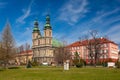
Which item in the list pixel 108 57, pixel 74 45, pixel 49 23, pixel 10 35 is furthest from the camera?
pixel 49 23

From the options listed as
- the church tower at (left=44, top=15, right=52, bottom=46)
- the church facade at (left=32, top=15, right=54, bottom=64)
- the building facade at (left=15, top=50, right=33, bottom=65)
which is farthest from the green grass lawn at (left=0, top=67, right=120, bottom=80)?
the church tower at (left=44, top=15, right=52, bottom=46)

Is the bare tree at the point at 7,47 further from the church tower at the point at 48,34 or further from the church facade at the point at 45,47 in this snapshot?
the church tower at the point at 48,34

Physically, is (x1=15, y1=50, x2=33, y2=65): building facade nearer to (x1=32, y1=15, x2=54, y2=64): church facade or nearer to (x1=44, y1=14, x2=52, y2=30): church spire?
(x1=32, y1=15, x2=54, y2=64): church facade

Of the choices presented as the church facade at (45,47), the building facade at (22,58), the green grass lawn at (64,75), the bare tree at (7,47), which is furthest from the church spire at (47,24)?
Answer: the green grass lawn at (64,75)

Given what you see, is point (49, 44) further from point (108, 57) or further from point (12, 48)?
point (12, 48)

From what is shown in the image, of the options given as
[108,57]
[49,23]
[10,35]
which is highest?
[49,23]

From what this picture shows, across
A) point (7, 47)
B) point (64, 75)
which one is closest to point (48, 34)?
point (7, 47)

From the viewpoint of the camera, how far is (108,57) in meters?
124

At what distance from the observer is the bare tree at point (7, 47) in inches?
2462

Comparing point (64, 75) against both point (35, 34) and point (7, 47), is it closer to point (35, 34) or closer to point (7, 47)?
point (7, 47)

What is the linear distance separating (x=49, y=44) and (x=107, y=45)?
46422mm

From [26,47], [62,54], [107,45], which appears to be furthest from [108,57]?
[26,47]

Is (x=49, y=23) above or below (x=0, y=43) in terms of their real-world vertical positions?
above

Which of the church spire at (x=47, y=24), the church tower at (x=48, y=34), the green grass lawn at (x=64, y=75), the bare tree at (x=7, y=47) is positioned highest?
the church spire at (x=47, y=24)
